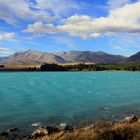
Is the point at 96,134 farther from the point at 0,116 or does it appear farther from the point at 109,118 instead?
the point at 0,116

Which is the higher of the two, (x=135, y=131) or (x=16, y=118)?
(x=135, y=131)

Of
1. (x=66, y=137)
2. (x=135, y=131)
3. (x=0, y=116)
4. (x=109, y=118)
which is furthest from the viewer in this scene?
(x=0, y=116)

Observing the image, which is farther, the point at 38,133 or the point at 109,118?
the point at 109,118

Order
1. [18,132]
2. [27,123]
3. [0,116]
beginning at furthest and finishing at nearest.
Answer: [0,116] → [27,123] → [18,132]

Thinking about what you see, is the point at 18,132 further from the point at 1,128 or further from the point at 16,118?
the point at 16,118

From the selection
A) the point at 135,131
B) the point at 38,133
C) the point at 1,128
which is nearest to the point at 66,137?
the point at 135,131

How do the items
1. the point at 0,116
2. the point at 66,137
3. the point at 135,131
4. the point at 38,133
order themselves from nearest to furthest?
the point at 66,137
the point at 135,131
the point at 38,133
the point at 0,116

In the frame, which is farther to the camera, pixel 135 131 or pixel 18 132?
pixel 18 132

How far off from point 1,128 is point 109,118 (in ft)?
44.9

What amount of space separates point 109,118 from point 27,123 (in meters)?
10.3

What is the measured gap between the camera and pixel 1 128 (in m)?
37.0

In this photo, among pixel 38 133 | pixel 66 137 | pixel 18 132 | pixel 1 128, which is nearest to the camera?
pixel 66 137

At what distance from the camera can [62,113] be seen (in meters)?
48.2

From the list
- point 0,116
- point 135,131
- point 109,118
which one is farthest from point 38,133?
point 0,116
